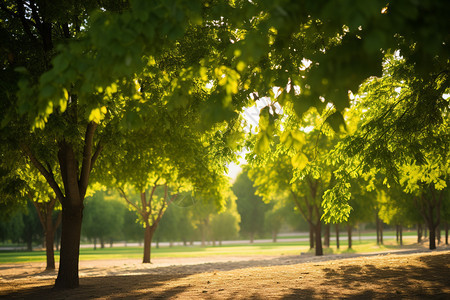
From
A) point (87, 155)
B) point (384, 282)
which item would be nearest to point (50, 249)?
point (87, 155)

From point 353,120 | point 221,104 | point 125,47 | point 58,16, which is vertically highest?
point 58,16

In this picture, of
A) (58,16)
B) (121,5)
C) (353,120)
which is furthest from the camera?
(353,120)

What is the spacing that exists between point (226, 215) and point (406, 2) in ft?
189

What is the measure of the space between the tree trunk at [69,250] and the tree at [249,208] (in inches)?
2505

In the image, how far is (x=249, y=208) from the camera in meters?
72.9

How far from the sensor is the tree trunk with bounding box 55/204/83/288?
9.94 meters

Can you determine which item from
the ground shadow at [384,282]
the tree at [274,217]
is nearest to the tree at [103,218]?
the tree at [274,217]

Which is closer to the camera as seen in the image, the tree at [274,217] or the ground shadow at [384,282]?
the ground shadow at [384,282]

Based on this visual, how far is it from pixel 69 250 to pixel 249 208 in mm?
64112

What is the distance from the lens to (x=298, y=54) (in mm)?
6902

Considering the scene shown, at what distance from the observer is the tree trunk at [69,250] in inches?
391

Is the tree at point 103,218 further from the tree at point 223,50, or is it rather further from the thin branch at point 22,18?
the tree at point 223,50

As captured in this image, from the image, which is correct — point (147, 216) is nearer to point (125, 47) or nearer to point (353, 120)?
point (353, 120)

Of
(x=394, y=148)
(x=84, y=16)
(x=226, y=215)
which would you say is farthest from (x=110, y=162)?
(x=226, y=215)
